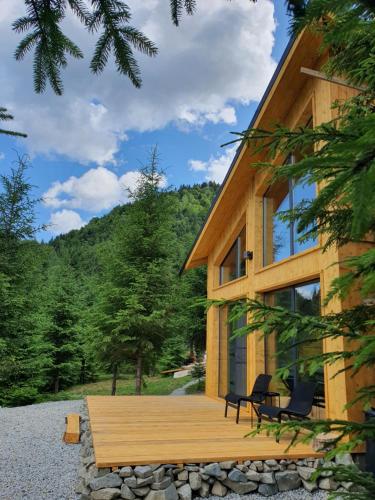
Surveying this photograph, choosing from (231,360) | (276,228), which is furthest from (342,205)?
(231,360)

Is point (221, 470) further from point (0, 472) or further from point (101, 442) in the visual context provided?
point (0, 472)

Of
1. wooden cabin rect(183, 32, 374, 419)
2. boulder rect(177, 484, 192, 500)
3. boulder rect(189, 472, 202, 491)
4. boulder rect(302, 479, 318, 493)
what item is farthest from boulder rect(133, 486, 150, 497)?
wooden cabin rect(183, 32, 374, 419)

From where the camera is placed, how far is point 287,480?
4484mm

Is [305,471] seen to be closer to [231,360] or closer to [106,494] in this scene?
[106,494]

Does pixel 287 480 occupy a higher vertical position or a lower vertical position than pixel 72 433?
higher

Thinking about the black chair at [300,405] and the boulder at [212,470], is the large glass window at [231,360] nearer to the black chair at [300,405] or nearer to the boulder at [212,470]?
the black chair at [300,405]

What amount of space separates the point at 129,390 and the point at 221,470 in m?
13.8

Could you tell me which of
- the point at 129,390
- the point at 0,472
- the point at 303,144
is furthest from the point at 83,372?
the point at 303,144

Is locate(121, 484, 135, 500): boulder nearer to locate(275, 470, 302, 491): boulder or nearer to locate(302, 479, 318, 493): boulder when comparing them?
locate(275, 470, 302, 491): boulder

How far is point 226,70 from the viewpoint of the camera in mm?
2348

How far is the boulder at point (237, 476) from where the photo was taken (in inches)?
171

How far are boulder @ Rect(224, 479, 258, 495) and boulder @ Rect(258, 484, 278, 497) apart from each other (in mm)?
61

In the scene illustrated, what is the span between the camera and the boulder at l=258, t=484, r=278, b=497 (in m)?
4.33

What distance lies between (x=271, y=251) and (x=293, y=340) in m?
2.20
